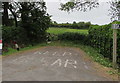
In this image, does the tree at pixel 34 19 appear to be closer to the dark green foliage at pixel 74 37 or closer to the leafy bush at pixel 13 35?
the leafy bush at pixel 13 35

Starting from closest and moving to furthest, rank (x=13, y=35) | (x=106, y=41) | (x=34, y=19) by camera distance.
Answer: (x=106, y=41)
(x=13, y=35)
(x=34, y=19)

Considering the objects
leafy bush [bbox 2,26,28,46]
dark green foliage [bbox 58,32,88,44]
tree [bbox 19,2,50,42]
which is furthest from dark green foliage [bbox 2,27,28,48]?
dark green foliage [bbox 58,32,88,44]

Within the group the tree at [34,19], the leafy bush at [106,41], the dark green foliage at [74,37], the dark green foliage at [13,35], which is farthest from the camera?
the dark green foliage at [74,37]

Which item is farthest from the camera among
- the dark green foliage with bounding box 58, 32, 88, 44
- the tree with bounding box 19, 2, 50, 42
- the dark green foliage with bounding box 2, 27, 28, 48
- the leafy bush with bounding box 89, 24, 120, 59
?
the dark green foliage with bounding box 58, 32, 88, 44

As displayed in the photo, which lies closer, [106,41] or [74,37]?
[106,41]

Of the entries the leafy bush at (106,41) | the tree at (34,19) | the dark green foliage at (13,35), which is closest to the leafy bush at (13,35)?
the dark green foliage at (13,35)

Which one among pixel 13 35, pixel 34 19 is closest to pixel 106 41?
pixel 13 35

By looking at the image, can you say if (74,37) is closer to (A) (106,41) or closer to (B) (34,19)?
(B) (34,19)

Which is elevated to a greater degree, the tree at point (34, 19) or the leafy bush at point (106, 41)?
the tree at point (34, 19)

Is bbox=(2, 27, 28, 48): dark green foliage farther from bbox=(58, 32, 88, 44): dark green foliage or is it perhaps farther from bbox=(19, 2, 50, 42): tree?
bbox=(58, 32, 88, 44): dark green foliage

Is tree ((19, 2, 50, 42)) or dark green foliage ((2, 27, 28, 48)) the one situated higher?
tree ((19, 2, 50, 42))

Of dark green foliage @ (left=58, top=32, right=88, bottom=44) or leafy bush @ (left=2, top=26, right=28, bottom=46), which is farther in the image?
dark green foliage @ (left=58, top=32, right=88, bottom=44)

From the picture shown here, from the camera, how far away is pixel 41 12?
1856 cm

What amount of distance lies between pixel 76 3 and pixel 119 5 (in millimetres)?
4666
